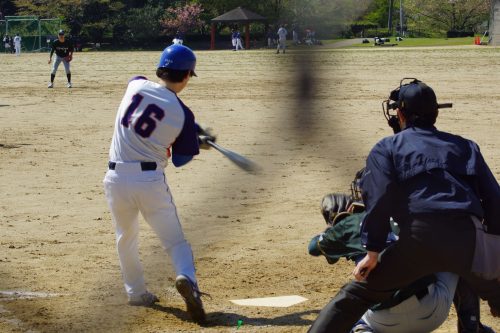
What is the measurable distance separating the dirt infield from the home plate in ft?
0.19

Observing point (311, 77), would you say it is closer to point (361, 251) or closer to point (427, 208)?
point (427, 208)

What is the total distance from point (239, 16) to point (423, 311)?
1813 millimetres

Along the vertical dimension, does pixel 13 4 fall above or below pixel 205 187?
above

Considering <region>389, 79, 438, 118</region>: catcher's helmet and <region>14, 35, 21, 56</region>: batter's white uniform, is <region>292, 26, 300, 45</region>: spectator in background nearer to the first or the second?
<region>389, 79, 438, 118</region>: catcher's helmet

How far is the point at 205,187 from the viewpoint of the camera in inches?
299

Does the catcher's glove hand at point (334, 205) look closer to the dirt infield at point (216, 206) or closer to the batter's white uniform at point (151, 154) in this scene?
the dirt infield at point (216, 206)

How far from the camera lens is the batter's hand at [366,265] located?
2922 mm

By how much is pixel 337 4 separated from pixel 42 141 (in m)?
9.28

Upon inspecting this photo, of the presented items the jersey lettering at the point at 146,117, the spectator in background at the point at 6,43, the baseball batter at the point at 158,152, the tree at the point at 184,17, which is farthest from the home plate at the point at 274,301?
the spectator in background at the point at 6,43

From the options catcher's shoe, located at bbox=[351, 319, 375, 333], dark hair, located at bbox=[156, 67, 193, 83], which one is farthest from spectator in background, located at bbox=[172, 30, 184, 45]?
dark hair, located at bbox=[156, 67, 193, 83]

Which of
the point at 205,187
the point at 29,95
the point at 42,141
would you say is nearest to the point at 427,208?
the point at 205,187

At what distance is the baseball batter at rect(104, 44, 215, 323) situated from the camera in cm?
383

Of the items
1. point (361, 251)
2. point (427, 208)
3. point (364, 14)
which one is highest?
point (364, 14)

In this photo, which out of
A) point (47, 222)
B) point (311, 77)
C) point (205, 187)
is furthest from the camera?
point (205, 187)
